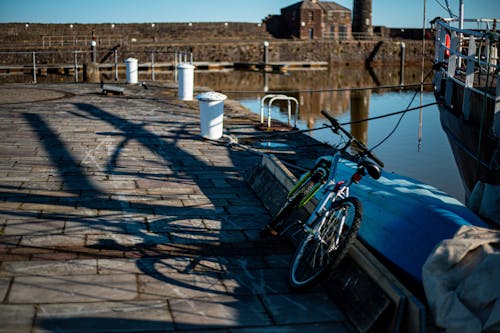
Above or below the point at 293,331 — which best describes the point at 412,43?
above

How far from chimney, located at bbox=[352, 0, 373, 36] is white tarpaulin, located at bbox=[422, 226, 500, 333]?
192ft

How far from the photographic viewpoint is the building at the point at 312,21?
56.9 m

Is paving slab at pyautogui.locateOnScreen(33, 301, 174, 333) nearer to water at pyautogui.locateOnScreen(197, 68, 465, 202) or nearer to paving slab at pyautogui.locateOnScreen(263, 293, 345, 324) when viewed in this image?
paving slab at pyautogui.locateOnScreen(263, 293, 345, 324)

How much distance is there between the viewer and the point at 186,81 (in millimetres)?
16203

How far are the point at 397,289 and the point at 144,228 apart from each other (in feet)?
9.05

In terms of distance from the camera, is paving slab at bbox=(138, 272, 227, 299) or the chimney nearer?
paving slab at bbox=(138, 272, 227, 299)

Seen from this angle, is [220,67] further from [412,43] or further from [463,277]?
[463,277]

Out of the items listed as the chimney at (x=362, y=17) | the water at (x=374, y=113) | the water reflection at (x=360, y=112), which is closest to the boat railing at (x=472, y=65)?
the water at (x=374, y=113)

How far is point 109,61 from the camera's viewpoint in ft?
144

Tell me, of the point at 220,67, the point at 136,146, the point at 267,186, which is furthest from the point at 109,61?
the point at 267,186

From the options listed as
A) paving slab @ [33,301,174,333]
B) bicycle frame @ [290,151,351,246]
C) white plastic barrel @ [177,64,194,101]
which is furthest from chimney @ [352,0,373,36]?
paving slab @ [33,301,174,333]

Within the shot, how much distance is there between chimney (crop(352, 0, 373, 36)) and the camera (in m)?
60.0

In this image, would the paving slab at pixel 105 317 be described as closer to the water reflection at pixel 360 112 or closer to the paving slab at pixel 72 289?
the paving slab at pixel 72 289

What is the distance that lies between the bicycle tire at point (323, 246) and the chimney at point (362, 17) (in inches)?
2291
